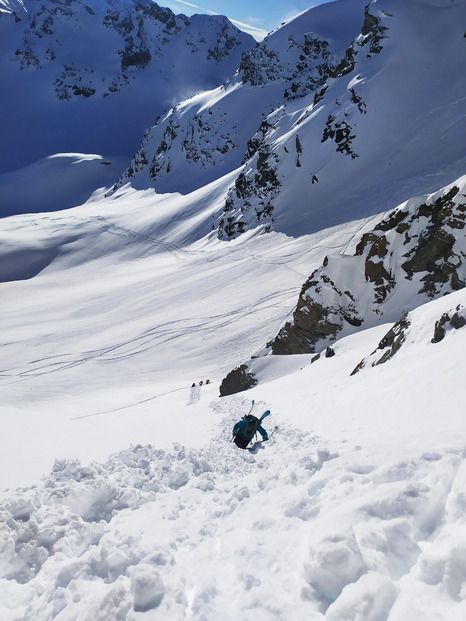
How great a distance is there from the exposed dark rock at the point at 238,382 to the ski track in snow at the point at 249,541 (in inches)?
467

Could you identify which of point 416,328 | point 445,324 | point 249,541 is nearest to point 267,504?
point 249,541

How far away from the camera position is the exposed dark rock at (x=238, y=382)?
1825cm

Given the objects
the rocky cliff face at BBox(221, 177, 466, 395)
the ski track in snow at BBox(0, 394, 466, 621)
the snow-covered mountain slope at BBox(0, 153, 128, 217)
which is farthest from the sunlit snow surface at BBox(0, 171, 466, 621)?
the snow-covered mountain slope at BBox(0, 153, 128, 217)

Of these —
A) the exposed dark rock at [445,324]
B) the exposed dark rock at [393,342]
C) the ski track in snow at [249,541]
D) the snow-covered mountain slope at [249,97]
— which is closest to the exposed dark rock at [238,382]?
the exposed dark rock at [393,342]

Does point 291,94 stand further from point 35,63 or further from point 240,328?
point 35,63

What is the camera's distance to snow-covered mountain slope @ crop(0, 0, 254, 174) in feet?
501

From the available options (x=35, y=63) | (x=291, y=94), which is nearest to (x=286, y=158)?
(x=291, y=94)

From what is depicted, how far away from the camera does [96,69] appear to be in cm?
17338

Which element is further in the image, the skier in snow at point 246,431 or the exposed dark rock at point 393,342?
the exposed dark rock at point 393,342

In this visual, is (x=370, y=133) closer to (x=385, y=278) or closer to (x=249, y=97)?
(x=385, y=278)

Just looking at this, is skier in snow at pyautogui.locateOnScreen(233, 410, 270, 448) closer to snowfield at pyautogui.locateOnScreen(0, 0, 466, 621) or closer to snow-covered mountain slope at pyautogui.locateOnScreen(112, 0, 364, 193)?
snowfield at pyautogui.locateOnScreen(0, 0, 466, 621)

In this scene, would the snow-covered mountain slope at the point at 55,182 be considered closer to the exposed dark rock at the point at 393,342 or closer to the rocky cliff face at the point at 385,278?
the rocky cliff face at the point at 385,278

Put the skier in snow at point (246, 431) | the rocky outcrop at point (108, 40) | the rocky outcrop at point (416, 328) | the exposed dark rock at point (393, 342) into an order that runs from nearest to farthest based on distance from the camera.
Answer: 1. the skier in snow at point (246, 431)
2. the rocky outcrop at point (416, 328)
3. the exposed dark rock at point (393, 342)
4. the rocky outcrop at point (108, 40)

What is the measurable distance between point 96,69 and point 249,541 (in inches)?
8100
